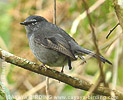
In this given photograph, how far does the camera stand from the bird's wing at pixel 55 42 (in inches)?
150

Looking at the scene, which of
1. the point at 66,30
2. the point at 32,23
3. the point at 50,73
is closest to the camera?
the point at 50,73

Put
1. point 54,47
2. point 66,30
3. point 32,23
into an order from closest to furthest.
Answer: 1. point 54,47
2. point 32,23
3. point 66,30

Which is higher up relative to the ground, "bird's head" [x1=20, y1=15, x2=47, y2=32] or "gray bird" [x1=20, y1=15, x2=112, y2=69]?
"bird's head" [x1=20, y1=15, x2=47, y2=32]

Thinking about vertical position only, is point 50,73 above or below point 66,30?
below

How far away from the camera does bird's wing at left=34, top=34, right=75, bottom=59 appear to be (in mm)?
3816

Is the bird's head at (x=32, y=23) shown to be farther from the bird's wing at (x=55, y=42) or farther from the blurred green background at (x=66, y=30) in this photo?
the blurred green background at (x=66, y=30)

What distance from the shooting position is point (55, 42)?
13.1 feet

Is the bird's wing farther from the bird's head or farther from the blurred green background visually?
the blurred green background

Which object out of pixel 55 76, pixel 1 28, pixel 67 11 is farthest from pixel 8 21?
pixel 55 76

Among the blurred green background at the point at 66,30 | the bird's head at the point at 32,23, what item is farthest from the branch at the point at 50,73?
the blurred green background at the point at 66,30

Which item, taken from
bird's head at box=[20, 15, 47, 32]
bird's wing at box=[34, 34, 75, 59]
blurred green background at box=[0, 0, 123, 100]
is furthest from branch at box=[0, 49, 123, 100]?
blurred green background at box=[0, 0, 123, 100]

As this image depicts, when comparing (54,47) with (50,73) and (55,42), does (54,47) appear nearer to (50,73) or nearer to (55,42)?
(55,42)

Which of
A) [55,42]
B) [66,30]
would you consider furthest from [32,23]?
[66,30]

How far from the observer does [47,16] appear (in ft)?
18.2
